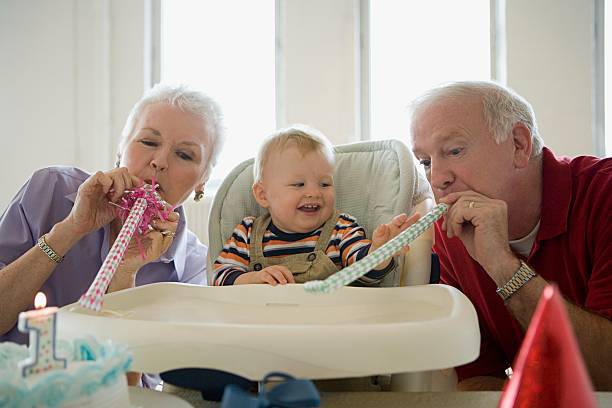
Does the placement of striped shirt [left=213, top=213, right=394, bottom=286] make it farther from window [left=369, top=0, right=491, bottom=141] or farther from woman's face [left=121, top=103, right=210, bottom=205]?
window [left=369, top=0, right=491, bottom=141]

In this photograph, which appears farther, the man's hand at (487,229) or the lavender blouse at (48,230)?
the lavender blouse at (48,230)

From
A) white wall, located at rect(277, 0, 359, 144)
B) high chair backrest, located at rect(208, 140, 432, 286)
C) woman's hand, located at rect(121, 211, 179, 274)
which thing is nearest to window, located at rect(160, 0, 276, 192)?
white wall, located at rect(277, 0, 359, 144)

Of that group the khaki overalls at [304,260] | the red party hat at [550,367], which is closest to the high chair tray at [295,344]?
the red party hat at [550,367]

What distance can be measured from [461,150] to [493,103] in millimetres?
144

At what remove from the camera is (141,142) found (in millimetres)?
1489

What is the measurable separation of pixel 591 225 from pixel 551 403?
2.63ft

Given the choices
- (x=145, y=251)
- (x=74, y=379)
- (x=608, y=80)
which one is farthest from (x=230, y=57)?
(x=74, y=379)

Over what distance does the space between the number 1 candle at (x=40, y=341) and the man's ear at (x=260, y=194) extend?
83cm

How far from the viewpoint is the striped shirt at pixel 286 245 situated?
4.09 feet

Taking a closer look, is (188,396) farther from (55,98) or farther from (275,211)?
(55,98)

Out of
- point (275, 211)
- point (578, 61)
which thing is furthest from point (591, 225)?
point (578, 61)

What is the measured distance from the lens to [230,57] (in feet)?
12.2

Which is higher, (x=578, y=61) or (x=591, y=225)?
(x=578, y=61)

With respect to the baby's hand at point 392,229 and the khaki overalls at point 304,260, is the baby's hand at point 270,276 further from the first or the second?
the baby's hand at point 392,229
